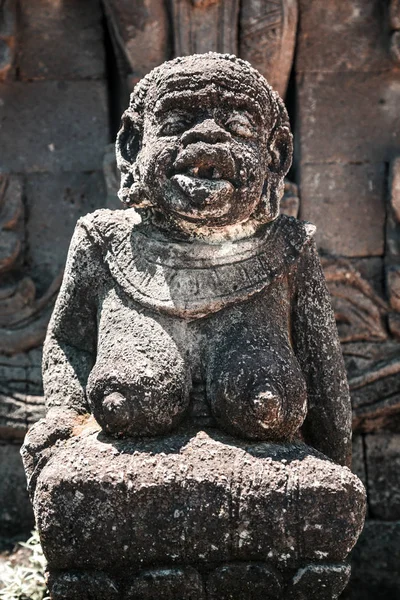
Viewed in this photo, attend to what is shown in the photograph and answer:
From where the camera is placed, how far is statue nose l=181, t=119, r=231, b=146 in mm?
3705

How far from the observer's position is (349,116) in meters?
5.81

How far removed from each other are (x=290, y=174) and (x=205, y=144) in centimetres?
223

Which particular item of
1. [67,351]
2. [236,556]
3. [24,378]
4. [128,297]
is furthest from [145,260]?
[24,378]

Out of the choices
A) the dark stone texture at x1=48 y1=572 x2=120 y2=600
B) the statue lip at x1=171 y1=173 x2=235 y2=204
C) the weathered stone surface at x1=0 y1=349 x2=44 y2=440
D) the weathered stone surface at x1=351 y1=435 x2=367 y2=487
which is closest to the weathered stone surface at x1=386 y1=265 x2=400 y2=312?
the weathered stone surface at x1=351 y1=435 x2=367 y2=487

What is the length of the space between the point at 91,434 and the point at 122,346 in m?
0.31

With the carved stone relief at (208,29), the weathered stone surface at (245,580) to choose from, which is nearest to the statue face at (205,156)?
the weathered stone surface at (245,580)

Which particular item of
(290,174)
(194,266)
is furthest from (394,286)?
(194,266)

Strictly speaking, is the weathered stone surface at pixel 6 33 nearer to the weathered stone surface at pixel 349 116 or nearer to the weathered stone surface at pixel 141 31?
the weathered stone surface at pixel 141 31

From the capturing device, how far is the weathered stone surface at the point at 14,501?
5.57 metres

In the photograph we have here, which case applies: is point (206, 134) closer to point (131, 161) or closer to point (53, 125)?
point (131, 161)

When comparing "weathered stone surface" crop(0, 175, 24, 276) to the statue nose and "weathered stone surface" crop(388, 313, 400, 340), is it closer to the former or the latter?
"weathered stone surface" crop(388, 313, 400, 340)

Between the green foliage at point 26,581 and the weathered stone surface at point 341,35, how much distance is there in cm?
277

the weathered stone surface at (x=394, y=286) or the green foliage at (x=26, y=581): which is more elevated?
the weathered stone surface at (x=394, y=286)

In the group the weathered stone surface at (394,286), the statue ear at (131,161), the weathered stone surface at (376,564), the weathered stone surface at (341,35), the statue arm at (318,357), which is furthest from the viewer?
the weathered stone surface at (341,35)
